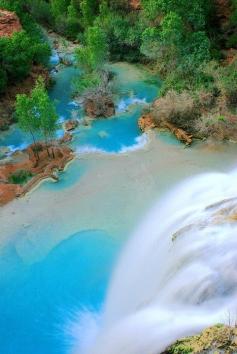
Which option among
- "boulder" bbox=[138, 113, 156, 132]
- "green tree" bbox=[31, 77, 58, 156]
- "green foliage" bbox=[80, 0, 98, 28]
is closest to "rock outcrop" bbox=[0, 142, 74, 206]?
"green tree" bbox=[31, 77, 58, 156]

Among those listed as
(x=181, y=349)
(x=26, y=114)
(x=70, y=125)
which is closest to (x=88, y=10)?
(x=70, y=125)

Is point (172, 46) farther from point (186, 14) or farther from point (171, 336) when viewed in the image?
point (171, 336)

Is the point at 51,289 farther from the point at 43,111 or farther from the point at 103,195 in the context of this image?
the point at 43,111

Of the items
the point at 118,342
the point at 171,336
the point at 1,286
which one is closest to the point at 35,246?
the point at 1,286

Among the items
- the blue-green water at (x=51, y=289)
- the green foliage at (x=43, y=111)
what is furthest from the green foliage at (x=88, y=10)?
the blue-green water at (x=51, y=289)

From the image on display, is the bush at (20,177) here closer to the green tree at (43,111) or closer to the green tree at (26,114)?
the green tree at (26,114)

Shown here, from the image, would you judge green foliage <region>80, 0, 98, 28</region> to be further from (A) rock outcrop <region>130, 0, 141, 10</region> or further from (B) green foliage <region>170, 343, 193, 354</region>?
(B) green foliage <region>170, 343, 193, 354</region>
